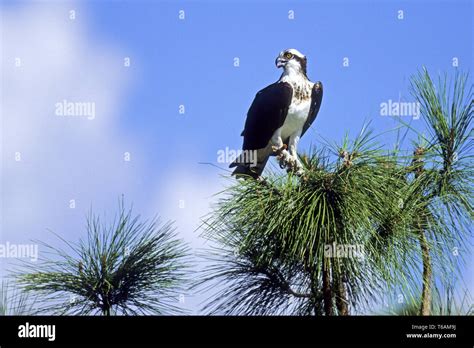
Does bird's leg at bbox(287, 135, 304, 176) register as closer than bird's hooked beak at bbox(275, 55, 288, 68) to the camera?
Yes

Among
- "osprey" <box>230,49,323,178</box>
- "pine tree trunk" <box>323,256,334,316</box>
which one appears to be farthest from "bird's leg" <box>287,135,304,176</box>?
"osprey" <box>230,49,323,178</box>

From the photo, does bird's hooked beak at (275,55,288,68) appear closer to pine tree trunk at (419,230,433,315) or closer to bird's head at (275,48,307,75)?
bird's head at (275,48,307,75)

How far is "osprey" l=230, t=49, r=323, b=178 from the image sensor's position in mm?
4750

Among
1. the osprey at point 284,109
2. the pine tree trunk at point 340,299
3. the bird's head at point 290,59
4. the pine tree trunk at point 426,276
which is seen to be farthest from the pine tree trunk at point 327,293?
the bird's head at point 290,59

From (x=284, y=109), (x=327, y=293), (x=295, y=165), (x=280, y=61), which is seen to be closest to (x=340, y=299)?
(x=327, y=293)

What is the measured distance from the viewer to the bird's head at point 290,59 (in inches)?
190

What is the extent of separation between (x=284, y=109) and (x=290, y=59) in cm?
30

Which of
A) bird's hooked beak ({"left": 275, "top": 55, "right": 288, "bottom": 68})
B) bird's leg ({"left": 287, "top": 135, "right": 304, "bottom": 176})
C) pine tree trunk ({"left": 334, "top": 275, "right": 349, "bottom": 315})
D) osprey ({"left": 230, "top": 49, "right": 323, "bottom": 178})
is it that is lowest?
pine tree trunk ({"left": 334, "top": 275, "right": 349, "bottom": 315})

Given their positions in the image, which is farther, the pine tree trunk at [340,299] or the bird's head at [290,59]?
the bird's head at [290,59]

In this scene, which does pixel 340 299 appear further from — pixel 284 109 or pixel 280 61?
pixel 280 61

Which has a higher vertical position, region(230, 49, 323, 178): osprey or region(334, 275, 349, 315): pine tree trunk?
region(230, 49, 323, 178): osprey

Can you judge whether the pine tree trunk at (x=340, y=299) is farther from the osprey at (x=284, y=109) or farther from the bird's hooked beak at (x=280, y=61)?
the bird's hooked beak at (x=280, y=61)
